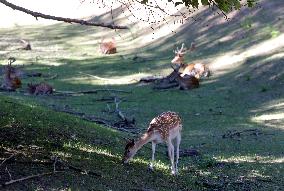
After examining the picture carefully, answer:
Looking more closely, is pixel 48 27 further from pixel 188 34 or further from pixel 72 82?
pixel 72 82

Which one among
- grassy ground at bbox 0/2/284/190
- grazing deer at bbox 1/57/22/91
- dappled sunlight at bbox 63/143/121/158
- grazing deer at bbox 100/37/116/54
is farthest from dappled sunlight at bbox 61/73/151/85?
dappled sunlight at bbox 63/143/121/158

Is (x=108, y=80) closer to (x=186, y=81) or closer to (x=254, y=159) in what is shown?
(x=186, y=81)

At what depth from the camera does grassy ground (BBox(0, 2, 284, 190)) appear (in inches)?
439

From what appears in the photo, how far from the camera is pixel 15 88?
25.8 m

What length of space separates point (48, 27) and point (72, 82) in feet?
73.3

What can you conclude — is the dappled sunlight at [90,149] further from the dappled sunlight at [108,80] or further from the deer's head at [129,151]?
the dappled sunlight at [108,80]

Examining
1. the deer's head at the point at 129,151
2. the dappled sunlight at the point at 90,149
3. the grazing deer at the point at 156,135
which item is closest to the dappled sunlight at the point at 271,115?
the dappled sunlight at the point at 90,149

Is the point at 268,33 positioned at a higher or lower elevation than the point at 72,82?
higher

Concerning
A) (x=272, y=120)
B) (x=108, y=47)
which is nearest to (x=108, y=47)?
(x=108, y=47)

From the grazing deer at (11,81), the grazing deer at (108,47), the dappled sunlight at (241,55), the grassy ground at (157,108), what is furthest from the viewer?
the grazing deer at (108,47)

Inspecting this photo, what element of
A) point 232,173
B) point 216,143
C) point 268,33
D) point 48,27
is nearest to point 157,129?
point 232,173

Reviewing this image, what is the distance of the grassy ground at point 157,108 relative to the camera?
1115 centimetres

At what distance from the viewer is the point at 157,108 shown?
74.9 ft

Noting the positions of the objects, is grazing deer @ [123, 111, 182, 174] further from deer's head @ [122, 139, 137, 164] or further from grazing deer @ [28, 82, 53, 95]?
grazing deer @ [28, 82, 53, 95]
